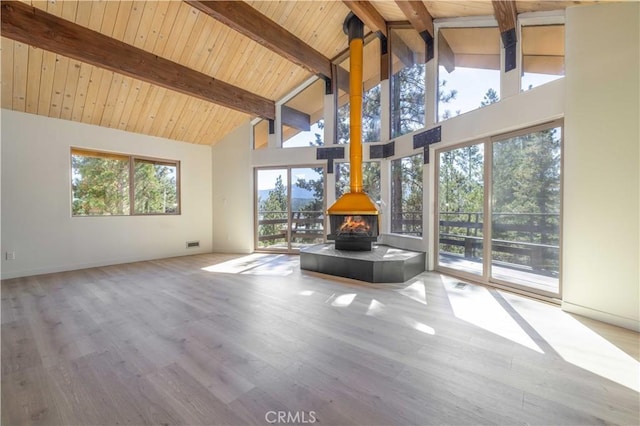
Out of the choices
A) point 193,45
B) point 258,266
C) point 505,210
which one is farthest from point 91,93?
point 505,210

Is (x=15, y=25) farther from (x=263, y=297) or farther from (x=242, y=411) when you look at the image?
(x=242, y=411)

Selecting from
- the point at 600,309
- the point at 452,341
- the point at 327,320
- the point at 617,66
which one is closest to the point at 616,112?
the point at 617,66

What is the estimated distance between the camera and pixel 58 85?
14.3ft

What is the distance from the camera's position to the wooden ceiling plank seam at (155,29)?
390 centimetres

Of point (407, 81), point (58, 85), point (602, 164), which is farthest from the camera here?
point (407, 81)

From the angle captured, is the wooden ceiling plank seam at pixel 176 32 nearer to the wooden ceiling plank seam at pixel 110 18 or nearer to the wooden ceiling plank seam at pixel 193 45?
the wooden ceiling plank seam at pixel 193 45

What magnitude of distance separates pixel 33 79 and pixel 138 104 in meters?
1.37

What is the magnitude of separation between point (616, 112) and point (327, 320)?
134 inches

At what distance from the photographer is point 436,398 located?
166 centimetres

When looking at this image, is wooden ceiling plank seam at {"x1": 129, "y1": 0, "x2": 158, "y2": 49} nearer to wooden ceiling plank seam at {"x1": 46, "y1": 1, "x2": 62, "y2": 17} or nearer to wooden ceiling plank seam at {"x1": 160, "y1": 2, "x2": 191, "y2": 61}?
wooden ceiling plank seam at {"x1": 160, "y1": 2, "x2": 191, "y2": 61}

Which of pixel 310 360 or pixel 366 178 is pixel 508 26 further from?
pixel 310 360

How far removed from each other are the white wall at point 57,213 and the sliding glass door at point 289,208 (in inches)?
80.2

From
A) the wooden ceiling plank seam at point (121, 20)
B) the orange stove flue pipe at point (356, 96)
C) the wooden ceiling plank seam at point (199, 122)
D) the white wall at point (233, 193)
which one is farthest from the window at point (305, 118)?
the wooden ceiling plank seam at point (121, 20)

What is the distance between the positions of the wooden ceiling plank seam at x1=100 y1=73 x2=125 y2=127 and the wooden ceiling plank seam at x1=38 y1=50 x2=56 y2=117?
0.71 metres
